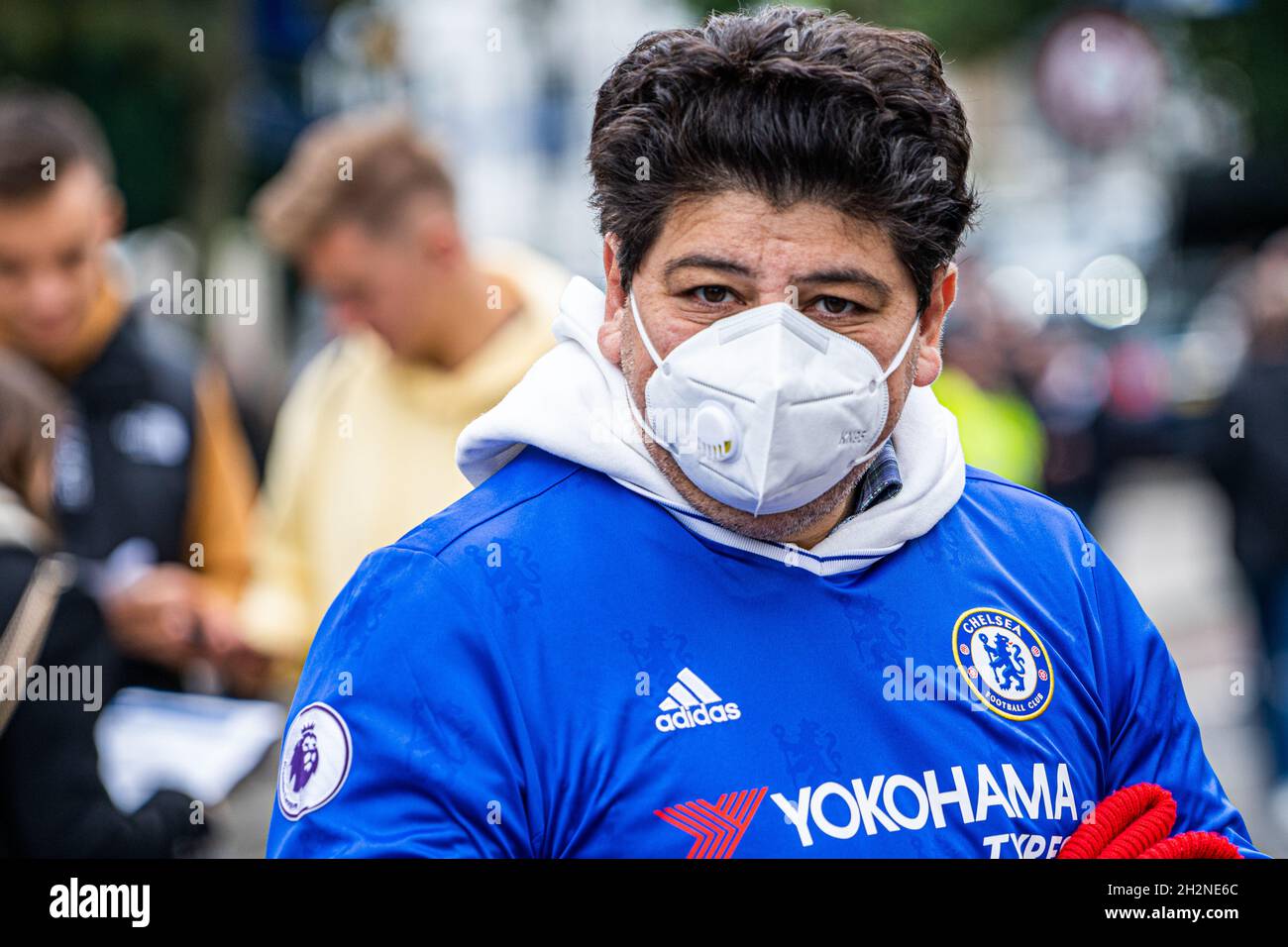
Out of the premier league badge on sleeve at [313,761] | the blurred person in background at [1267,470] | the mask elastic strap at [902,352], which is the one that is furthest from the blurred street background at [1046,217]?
the premier league badge on sleeve at [313,761]

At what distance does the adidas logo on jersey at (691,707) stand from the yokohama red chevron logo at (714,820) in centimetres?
9

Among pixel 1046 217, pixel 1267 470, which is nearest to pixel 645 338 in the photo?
pixel 1267 470

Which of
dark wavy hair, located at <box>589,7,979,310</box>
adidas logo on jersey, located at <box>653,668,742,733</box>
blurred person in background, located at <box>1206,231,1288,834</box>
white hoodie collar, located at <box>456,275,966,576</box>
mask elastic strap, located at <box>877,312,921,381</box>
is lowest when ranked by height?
blurred person in background, located at <box>1206,231,1288,834</box>

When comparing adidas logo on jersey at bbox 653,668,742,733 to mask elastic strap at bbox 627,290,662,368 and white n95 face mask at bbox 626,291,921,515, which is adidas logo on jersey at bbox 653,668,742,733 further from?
mask elastic strap at bbox 627,290,662,368

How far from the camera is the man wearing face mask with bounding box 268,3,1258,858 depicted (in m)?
1.83

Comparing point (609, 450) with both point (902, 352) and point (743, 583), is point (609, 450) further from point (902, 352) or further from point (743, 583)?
point (902, 352)

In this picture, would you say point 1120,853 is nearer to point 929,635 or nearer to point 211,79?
point 929,635

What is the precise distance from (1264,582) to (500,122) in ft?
91.3

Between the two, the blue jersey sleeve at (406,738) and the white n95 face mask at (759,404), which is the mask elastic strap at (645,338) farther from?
the blue jersey sleeve at (406,738)

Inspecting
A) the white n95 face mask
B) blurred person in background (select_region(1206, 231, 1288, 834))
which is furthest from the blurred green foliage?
the white n95 face mask
